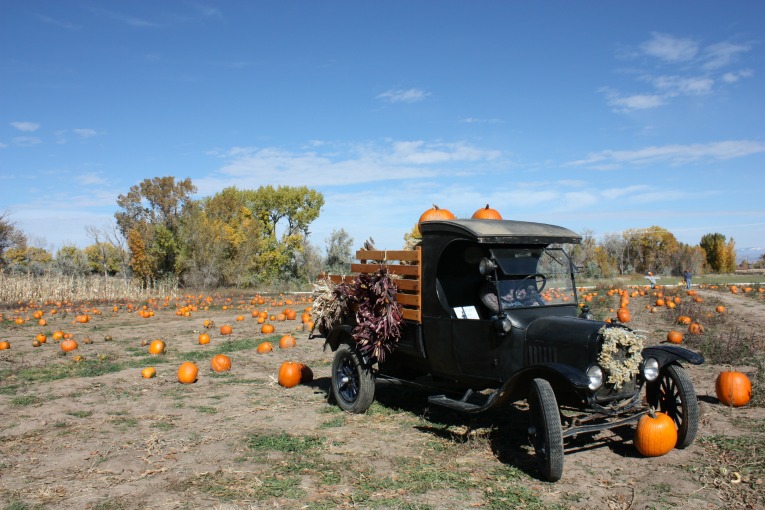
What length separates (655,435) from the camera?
5.39m

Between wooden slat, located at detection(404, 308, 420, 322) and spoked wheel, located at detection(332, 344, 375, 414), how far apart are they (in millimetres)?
975

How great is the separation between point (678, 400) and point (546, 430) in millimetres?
2073

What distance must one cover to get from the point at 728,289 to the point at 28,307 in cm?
2959

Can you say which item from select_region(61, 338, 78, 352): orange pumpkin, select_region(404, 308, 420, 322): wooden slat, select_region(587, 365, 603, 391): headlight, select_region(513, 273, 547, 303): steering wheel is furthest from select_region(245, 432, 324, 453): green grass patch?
select_region(61, 338, 78, 352): orange pumpkin

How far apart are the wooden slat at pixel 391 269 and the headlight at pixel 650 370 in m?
2.67

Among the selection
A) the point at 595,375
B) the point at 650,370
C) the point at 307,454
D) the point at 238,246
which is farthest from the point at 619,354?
the point at 238,246

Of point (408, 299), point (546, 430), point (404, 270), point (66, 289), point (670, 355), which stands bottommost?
point (546, 430)

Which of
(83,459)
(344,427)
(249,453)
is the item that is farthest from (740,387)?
(83,459)

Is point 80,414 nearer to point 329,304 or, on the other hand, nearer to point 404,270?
point 329,304

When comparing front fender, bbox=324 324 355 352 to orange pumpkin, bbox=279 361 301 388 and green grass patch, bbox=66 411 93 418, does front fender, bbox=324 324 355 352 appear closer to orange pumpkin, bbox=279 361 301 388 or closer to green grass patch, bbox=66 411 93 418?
orange pumpkin, bbox=279 361 301 388

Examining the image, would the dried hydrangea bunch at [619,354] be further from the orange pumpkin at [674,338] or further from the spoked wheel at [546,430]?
the orange pumpkin at [674,338]

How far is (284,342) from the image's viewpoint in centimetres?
1289

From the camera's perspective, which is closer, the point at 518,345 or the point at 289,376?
the point at 518,345

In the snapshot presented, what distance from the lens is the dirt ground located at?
4.79 meters
